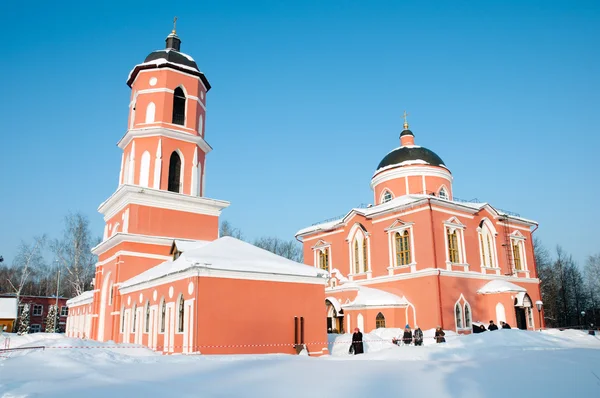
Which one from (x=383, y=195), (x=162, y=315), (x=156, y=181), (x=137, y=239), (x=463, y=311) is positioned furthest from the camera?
(x=383, y=195)

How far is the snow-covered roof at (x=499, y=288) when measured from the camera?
80.2 feet

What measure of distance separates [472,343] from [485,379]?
887cm

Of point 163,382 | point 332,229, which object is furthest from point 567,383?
point 332,229

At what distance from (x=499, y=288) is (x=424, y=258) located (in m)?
4.62

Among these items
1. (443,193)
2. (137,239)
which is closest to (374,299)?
(443,193)

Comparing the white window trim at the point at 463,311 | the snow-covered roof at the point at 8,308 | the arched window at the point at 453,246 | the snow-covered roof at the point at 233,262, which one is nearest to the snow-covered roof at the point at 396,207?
the arched window at the point at 453,246

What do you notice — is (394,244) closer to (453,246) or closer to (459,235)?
(453,246)

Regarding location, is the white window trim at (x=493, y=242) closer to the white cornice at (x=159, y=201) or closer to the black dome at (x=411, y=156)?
the black dome at (x=411, y=156)

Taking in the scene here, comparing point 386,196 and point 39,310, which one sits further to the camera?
point 39,310

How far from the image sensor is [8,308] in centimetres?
3947

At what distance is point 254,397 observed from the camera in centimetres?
606

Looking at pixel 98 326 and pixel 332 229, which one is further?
pixel 332 229

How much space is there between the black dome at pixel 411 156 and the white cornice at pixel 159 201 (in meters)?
12.5

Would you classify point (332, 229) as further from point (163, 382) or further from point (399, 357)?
point (163, 382)
